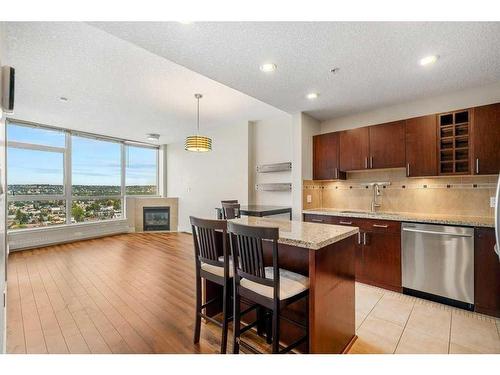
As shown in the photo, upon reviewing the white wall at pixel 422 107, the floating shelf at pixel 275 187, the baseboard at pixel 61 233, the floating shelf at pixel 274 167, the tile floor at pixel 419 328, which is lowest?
the tile floor at pixel 419 328

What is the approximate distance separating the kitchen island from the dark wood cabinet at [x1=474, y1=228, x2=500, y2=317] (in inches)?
57.7

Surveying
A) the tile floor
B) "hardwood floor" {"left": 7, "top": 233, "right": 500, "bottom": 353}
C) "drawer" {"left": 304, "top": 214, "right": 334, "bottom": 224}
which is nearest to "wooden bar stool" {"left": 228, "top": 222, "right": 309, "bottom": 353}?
"hardwood floor" {"left": 7, "top": 233, "right": 500, "bottom": 353}

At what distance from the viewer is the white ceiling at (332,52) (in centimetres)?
181

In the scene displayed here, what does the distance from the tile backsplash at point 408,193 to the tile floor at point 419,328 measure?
1238 mm

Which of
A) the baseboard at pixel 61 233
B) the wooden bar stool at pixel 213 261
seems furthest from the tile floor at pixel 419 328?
the baseboard at pixel 61 233

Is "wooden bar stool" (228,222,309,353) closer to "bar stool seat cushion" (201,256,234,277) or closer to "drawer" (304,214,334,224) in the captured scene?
"bar stool seat cushion" (201,256,234,277)

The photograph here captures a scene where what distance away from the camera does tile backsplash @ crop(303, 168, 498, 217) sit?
2881 mm

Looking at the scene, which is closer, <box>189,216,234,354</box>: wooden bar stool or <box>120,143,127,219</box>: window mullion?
<box>189,216,234,354</box>: wooden bar stool

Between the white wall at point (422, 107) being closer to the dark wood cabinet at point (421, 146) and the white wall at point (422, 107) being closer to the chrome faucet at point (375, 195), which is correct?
the dark wood cabinet at point (421, 146)

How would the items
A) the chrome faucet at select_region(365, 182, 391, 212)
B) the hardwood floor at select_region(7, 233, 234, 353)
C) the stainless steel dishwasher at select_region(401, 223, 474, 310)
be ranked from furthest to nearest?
the chrome faucet at select_region(365, 182, 391, 212) < the stainless steel dishwasher at select_region(401, 223, 474, 310) < the hardwood floor at select_region(7, 233, 234, 353)

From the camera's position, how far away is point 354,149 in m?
3.58

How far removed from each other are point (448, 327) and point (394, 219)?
1.14m
